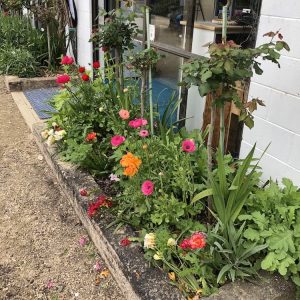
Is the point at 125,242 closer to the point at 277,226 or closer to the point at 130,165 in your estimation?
the point at 130,165

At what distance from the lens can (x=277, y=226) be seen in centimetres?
200

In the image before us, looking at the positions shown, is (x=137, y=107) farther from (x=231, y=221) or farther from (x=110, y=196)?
(x=231, y=221)

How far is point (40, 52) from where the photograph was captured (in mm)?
7219

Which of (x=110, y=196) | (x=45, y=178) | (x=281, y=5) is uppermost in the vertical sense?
(x=281, y=5)

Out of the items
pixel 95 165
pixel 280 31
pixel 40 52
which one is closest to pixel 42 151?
pixel 95 165

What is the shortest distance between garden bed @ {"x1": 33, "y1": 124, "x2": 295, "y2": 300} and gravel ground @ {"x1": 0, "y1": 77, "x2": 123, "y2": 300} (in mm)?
126

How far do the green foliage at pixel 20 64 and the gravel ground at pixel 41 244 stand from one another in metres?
3.16

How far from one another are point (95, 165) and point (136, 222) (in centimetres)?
87

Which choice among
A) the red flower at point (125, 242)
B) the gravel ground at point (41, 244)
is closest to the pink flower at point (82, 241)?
the gravel ground at point (41, 244)

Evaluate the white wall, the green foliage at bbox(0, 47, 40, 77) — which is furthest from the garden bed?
the green foliage at bbox(0, 47, 40, 77)

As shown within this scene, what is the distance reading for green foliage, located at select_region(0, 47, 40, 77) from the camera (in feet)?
22.0

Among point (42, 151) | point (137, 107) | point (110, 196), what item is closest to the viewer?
point (110, 196)

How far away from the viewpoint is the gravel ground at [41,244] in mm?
2354

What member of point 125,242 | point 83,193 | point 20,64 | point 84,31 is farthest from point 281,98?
point 20,64
